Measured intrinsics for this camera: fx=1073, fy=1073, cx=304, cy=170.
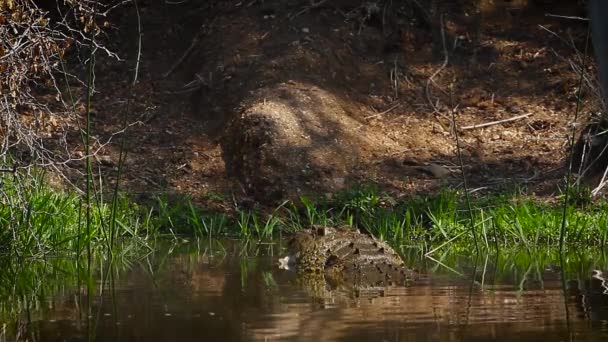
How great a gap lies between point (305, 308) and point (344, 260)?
74.9 inches

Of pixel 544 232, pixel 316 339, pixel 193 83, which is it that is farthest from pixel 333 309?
pixel 193 83

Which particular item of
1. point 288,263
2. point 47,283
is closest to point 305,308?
point 47,283

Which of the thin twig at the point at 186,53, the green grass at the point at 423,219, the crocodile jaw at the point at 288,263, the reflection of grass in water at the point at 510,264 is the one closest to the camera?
the reflection of grass in water at the point at 510,264

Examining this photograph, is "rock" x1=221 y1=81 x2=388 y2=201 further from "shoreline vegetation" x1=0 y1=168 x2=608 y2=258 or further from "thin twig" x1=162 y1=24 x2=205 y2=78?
"thin twig" x1=162 y1=24 x2=205 y2=78

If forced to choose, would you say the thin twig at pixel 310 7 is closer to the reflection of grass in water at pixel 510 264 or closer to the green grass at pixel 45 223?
the green grass at pixel 45 223

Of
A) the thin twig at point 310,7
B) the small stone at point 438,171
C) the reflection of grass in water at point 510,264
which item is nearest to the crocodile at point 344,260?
the reflection of grass in water at point 510,264

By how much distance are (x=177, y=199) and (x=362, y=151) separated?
2.47m

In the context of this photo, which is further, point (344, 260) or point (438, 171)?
point (438, 171)

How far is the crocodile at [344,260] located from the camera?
7668mm

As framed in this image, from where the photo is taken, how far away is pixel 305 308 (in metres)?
6.26

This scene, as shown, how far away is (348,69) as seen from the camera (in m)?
14.5

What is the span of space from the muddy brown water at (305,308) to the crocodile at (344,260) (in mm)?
240

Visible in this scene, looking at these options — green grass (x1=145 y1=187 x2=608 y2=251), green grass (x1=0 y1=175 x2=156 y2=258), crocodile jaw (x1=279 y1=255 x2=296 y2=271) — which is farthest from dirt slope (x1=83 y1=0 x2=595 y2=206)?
crocodile jaw (x1=279 y1=255 x2=296 y2=271)

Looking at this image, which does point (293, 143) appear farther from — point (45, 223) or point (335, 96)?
point (45, 223)
